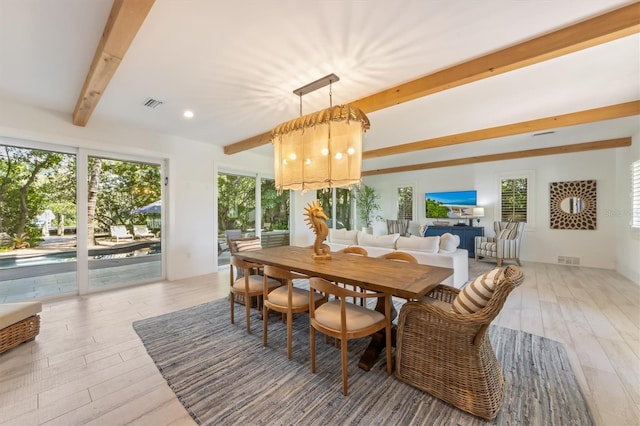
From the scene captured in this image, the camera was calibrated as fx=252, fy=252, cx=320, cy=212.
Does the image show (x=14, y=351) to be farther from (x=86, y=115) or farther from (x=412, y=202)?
(x=412, y=202)

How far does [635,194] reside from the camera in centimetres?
446

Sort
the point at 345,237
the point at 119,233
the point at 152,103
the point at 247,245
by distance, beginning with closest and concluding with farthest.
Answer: the point at 152,103, the point at 247,245, the point at 119,233, the point at 345,237

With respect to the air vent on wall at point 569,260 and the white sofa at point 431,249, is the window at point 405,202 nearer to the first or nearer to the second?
the air vent on wall at point 569,260

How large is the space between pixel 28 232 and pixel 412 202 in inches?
336

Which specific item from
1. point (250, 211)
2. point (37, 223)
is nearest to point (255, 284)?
point (37, 223)

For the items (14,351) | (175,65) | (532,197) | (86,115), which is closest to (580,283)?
(532,197)

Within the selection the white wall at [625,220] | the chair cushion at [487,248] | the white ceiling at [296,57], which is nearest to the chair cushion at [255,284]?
the white ceiling at [296,57]

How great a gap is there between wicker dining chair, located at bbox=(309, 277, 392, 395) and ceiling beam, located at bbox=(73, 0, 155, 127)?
2067mm

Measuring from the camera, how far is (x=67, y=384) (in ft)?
5.99

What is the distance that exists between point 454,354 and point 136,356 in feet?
8.33

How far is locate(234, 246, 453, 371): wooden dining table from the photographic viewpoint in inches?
69.6

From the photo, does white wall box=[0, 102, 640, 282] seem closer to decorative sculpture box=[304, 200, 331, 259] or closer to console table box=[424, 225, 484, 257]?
console table box=[424, 225, 484, 257]

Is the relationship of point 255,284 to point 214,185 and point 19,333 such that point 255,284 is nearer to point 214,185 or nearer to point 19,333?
point 19,333

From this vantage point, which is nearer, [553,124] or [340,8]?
[340,8]
